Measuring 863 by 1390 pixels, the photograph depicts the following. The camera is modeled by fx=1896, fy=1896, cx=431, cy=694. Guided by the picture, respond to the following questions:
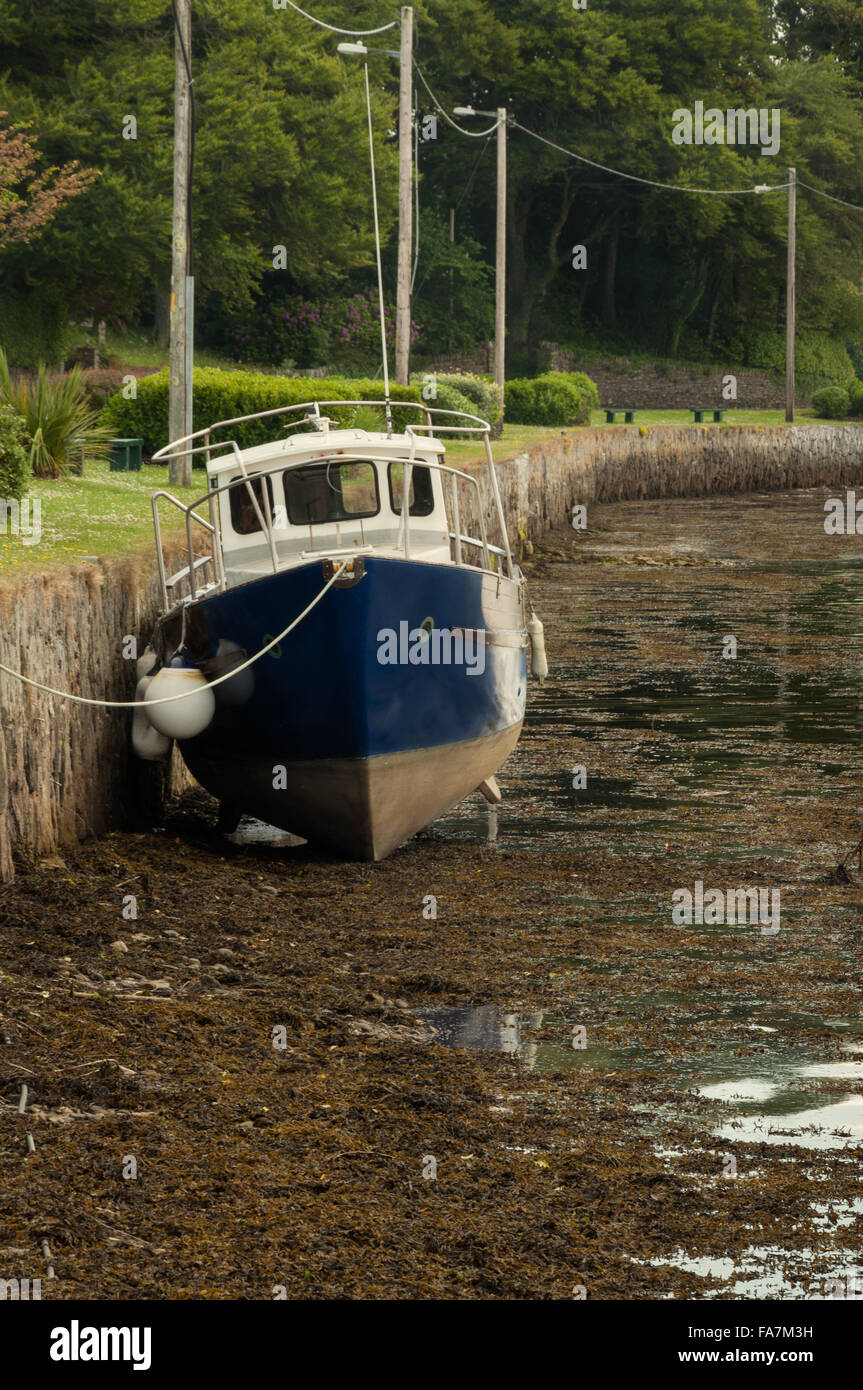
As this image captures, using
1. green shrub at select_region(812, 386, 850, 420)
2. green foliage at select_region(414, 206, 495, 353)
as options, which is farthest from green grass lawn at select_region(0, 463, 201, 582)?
green foliage at select_region(414, 206, 495, 353)

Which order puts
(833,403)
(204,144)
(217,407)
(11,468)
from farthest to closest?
(833,403), (204,144), (217,407), (11,468)

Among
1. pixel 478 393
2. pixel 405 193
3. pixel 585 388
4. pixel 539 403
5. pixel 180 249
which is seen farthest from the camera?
pixel 585 388

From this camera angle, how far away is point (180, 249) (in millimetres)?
26531

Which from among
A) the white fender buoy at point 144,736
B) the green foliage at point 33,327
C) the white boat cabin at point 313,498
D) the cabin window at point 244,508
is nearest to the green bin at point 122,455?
the white boat cabin at point 313,498

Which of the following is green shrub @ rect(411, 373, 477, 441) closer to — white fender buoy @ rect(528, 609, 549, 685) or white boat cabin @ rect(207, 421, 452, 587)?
white fender buoy @ rect(528, 609, 549, 685)

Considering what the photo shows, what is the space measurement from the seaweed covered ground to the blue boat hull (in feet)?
1.55

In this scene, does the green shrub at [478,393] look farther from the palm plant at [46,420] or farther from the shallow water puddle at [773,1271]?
the shallow water puddle at [773,1271]

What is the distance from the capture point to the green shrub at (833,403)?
248 ft

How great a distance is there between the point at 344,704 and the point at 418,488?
3040 mm

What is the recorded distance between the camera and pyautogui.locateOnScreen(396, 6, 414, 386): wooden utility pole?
3572cm

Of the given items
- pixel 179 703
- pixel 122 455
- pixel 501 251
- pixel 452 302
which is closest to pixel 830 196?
pixel 452 302

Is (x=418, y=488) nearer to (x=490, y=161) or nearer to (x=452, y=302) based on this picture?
(x=452, y=302)

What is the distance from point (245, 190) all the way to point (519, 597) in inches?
1613

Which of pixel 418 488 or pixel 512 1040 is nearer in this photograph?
pixel 512 1040
